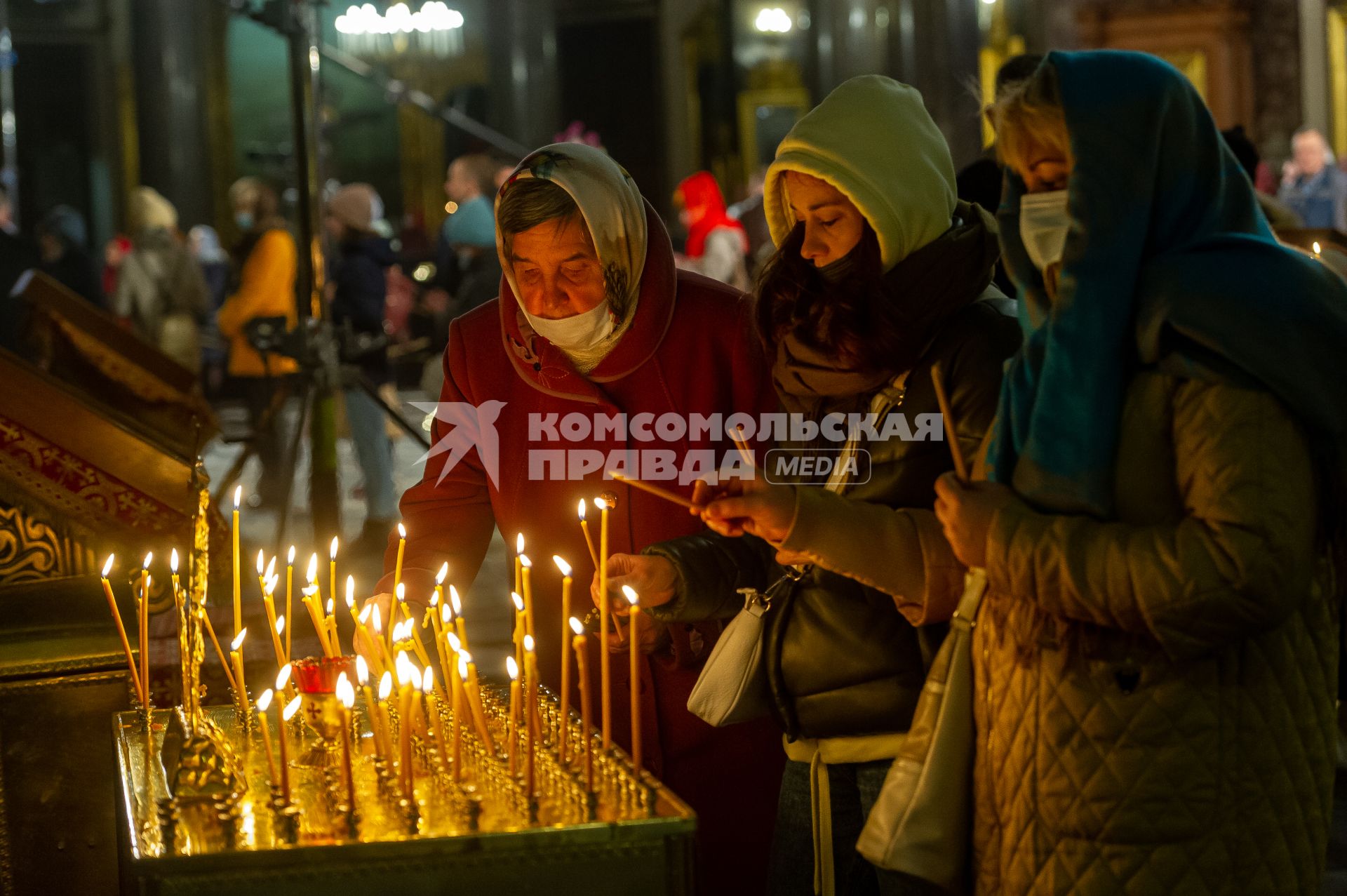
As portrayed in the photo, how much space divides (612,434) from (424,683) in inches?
31.5

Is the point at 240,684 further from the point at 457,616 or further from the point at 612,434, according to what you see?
the point at 612,434

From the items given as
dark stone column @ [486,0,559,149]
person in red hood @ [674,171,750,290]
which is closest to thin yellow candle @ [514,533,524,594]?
person in red hood @ [674,171,750,290]

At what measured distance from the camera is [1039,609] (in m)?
1.99

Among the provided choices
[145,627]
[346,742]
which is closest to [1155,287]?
[346,742]

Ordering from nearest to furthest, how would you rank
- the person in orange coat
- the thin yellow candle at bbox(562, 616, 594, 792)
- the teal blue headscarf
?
the teal blue headscarf < the thin yellow candle at bbox(562, 616, 594, 792) < the person in orange coat

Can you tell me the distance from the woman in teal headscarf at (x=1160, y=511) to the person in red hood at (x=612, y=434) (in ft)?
3.27

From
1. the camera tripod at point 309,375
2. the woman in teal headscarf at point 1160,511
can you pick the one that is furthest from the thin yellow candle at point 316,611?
the camera tripod at point 309,375

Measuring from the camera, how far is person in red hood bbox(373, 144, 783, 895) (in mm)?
2900

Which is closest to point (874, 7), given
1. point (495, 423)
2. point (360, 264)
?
point (360, 264)

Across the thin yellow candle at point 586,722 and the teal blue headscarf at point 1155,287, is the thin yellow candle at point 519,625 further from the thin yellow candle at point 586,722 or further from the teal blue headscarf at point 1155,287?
the teal blue headscarf at point 1155,287

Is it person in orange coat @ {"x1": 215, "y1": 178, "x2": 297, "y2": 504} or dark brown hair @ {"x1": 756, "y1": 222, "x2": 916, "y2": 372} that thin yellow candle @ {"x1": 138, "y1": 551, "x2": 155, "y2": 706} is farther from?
person in orange coat @ {"x1": 215, "y1": 178, "x2": 297, "y2": 504}

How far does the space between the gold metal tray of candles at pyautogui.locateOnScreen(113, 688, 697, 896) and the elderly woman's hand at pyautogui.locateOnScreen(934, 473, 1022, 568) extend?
476mm

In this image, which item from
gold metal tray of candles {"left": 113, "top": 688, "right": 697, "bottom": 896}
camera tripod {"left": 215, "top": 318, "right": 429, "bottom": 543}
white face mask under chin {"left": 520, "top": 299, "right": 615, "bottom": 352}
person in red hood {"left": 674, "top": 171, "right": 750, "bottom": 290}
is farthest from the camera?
person in red hood {"left": 674, "top": 171, "right": 750, "bottom": 290}

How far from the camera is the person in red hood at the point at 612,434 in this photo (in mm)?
2900
